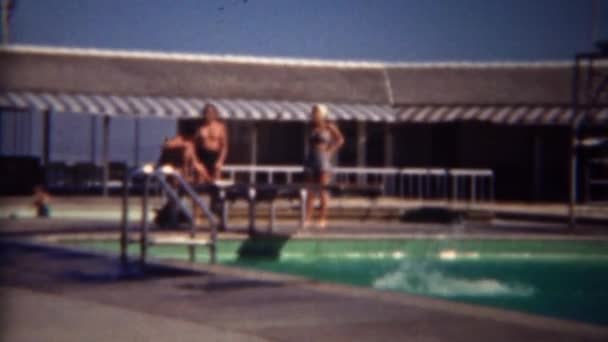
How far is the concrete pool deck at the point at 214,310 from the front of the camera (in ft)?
14.6

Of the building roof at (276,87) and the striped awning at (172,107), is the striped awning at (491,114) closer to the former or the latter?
the building roof at (276,87)

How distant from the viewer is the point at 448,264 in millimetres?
10250

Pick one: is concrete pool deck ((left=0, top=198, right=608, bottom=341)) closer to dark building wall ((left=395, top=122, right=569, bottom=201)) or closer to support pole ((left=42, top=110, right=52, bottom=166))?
support pole ((left=42, top=110, right=52, bottom=166))

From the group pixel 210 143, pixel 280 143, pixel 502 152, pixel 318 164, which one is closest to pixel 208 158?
pixel 210 143

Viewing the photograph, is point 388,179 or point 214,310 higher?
point 388,179

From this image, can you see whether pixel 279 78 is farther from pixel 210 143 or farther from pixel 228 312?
pixel 228 312

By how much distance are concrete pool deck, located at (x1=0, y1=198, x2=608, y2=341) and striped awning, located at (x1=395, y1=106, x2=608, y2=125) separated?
521 inches

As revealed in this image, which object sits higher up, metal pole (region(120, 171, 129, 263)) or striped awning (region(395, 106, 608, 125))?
striped awning (region(395, 106, 608, 125))

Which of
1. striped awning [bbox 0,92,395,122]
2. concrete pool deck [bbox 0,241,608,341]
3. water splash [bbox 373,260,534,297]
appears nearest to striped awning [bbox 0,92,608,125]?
striped awning [bbox 0,92,395,122]

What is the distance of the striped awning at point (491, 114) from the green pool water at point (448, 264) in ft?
31.3

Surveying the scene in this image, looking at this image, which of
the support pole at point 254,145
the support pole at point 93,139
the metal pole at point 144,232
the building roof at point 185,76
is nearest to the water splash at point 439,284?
the metal pole at point 144,232

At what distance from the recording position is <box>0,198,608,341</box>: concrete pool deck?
4.45 metres

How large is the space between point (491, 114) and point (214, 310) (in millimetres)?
15743

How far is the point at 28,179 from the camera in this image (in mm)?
18875
